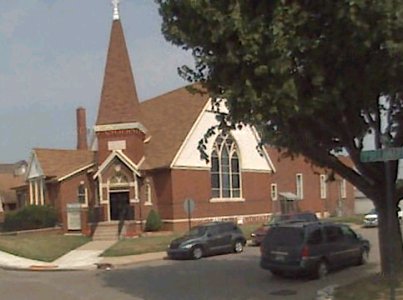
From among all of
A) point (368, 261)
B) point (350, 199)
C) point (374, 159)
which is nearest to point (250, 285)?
point (368, 261)

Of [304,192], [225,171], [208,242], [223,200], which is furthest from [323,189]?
[208,242]

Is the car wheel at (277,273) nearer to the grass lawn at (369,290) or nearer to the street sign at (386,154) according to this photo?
the grass lawn at (369,290)

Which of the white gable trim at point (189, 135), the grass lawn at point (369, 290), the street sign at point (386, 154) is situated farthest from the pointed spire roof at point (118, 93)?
the street sign at point (386, 154)

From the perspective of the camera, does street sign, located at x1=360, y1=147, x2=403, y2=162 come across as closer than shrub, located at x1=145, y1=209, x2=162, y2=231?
Yes

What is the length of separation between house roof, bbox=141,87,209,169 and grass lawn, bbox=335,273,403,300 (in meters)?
27.4

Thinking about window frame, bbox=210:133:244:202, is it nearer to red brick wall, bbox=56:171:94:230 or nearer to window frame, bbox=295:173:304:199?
red brick wall, bbox=56:171:94:230

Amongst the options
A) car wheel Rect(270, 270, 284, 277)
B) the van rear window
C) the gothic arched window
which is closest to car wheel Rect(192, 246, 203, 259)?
car wheel Rect(270, 270, 284, 277)

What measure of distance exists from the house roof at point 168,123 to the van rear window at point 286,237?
2248cm

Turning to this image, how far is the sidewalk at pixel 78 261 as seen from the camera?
1129 inches

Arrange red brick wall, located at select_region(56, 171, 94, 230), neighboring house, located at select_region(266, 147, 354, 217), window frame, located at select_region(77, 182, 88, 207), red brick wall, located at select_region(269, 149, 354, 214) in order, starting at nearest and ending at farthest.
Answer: red brick wall, located at select_region(56, 171, 94, 230) < window frame, located at select_region(77, 182, 88, 207) < neighboring house, located at select_region(266, 147, 354, 217) < red brick wall, located at select_region(269, 149, 354, 214)

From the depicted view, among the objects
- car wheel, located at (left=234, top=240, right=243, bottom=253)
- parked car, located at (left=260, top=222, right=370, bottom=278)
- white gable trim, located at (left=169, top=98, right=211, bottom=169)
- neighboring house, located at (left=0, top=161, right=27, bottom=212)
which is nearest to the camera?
parked car, located at (left=260, top=222, right=370, bottom=278)

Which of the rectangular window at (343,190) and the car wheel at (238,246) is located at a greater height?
the rectangular window at (343,190)

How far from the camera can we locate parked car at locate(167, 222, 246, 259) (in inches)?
1146

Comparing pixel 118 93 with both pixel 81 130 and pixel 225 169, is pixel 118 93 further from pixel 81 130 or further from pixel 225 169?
pixel 81 130
